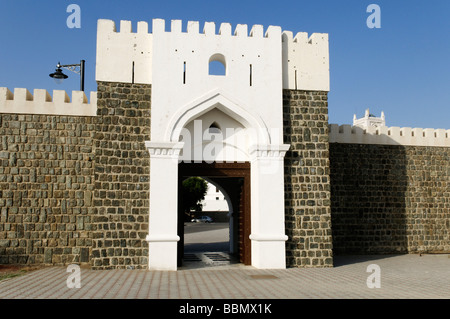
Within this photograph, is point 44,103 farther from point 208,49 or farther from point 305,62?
point 305,62

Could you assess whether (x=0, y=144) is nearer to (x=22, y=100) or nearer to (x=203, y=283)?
(x=22, y=100)

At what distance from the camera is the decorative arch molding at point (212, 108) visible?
9.29m

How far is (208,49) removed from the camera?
9578 mm

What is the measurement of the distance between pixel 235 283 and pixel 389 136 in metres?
8.22

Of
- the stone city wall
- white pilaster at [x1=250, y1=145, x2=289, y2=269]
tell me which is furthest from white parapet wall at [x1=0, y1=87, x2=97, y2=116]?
white pilaster at [x1=250, y1=145, x2=289, y2=269]

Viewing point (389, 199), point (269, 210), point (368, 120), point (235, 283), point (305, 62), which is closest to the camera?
point (235, 283)

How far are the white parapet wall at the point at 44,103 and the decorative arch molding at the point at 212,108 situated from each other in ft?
7.69

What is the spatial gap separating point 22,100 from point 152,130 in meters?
3.38

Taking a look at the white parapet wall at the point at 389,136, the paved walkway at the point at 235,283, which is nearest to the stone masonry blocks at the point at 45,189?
the paved walkway at the point at 235,283

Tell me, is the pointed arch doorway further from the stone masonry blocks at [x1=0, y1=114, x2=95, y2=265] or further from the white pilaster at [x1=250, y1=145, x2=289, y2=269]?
the stone masonry blocks at [x1=0, y1=114, x2=95, y2=265]

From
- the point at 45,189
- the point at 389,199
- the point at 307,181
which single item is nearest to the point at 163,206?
the point at 45,189
